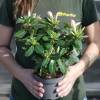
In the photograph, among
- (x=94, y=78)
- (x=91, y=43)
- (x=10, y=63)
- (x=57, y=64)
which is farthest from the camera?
(x=94, y=78)

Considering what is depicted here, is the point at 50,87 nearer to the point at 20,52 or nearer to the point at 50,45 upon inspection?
the point at 50,45

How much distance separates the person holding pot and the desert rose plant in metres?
0.16

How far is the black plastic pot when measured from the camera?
2371 millimetres

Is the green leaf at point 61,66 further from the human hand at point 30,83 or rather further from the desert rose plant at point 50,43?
the human hand at point 30,83

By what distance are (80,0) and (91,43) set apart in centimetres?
30

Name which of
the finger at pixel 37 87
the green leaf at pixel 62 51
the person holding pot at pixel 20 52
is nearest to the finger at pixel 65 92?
the person holding pot at pixel 20 52

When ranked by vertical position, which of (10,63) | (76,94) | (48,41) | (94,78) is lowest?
(94,78)

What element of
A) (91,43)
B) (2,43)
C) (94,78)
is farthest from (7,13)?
(94,78)

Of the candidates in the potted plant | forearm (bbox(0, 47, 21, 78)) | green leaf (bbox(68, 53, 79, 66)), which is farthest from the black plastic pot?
forearm (bbox(0, 47, 21, 78))

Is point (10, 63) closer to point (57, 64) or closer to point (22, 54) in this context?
point (22, 54)

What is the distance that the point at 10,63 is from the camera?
2.66 metres

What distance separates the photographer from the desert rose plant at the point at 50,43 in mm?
2326

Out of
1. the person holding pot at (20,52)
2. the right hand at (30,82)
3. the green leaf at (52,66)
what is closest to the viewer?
the green leaf at (52,66)

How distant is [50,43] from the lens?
7.67 ft
